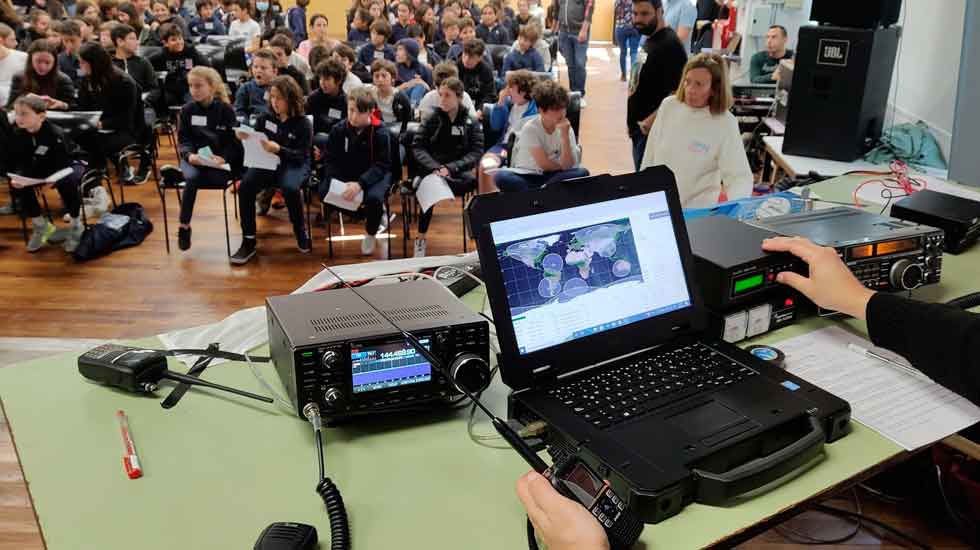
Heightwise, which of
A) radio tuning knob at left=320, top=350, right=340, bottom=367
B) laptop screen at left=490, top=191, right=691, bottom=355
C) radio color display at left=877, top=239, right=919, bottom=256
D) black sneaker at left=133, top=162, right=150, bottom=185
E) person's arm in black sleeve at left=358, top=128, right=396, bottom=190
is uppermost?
laptop screen at left=490, top=191, right=691, bottom=355

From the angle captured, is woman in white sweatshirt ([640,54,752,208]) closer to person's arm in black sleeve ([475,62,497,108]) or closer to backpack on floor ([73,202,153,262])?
backpack on floor ([73,202,153,262])

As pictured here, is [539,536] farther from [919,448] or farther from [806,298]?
[806,298]

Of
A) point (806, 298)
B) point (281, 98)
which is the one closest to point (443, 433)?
point (806, 298)

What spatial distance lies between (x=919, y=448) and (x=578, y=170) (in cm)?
348

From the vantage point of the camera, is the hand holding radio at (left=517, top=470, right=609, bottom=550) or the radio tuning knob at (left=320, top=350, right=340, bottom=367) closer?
the hand holding radio at (left=517, top=470, right=609, bottom=550)

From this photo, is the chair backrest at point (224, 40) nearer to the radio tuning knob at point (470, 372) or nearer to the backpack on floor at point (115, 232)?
the backpack on floor at point (115, 232)

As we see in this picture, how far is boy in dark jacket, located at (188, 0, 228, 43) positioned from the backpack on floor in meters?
6.36

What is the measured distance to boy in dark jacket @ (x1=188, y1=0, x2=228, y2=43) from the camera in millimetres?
10883

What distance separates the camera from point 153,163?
20.7 feet

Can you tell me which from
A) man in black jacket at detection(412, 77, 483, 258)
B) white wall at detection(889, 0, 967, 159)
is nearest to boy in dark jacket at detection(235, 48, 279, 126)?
man in black jacket at detection(412, 77, 483, 258)

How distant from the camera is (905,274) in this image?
1.90 meters

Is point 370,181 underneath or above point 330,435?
underneath

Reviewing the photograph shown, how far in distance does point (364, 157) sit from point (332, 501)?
390cm

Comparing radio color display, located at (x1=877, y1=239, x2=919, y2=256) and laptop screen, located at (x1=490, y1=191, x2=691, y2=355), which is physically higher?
laptop screen, located at (x1=490, y1=191, x2=691, y2=355)
